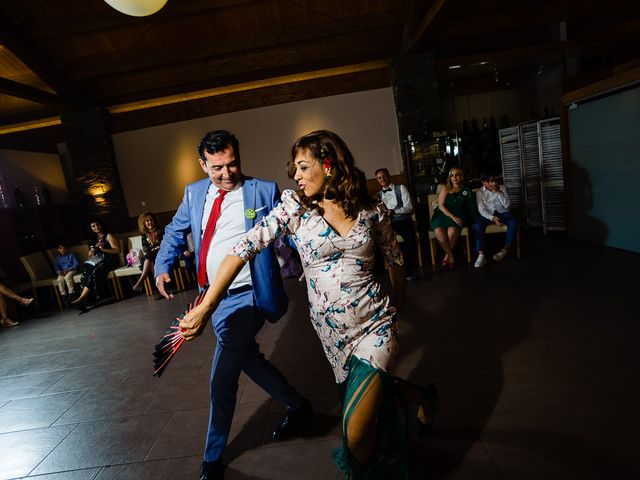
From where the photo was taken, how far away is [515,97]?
10.1m

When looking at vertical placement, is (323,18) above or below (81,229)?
above

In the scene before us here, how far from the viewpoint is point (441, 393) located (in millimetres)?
2355

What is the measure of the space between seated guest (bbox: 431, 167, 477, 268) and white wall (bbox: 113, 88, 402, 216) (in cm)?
309

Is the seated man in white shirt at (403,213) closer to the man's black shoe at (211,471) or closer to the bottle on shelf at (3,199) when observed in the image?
the man's black shoe at (211,471)

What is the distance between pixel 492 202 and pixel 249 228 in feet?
14.1

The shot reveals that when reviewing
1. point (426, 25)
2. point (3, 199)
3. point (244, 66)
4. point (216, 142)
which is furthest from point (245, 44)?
point (216, 142)

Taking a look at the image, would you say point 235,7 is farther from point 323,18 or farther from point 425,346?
point 425,346

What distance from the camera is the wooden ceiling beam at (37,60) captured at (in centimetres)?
614

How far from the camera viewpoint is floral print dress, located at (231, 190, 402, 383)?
146cm

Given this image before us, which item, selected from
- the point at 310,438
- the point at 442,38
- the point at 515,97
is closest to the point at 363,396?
the point at 310,438

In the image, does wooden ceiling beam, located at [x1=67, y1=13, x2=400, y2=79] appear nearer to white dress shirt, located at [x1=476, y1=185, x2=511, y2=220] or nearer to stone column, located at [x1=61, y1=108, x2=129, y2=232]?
stone column, located at [x1=61, y1=108, x2=129, y2=232]

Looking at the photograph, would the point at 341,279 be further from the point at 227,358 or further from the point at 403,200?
the point at 403,200

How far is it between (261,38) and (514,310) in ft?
20.5

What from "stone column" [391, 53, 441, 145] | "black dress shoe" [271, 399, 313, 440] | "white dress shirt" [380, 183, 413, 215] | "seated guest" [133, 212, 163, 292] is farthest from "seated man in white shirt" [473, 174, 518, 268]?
"seated guest" [133, 212, 163, 292]
